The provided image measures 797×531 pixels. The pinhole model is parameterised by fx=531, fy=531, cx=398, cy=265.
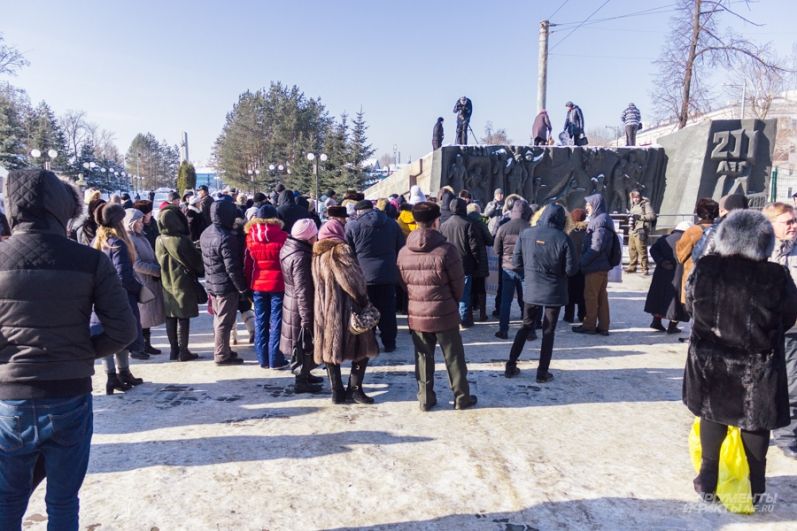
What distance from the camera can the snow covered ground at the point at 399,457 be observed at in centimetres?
288

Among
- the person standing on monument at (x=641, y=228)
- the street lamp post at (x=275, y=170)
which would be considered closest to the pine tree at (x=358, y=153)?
the street lamp post at (x=275, y=170)

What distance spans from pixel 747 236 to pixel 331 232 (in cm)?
286

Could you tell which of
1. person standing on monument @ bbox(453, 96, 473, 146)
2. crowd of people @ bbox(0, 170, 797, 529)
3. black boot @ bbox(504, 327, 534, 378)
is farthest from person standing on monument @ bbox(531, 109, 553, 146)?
black boot @ bbox(504, 327, 534, 378)

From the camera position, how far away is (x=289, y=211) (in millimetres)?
7738

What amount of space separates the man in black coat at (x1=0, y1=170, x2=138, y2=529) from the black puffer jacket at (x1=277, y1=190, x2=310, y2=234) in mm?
5460

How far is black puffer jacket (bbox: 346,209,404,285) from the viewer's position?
584 cm

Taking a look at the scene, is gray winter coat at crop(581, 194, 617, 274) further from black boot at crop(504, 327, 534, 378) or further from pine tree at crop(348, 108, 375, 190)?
pine tree at crop(348, 108, 375, 190)

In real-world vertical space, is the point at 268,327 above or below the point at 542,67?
below

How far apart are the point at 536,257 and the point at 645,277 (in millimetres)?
7671

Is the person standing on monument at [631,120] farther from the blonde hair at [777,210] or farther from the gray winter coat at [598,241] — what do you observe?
the blonde hair at [777,210]

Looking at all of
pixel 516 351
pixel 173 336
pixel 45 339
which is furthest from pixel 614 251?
pixel 45 339

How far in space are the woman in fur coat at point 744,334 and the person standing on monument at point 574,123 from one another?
629 inches

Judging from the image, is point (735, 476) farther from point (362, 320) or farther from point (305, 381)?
point (305, 381)

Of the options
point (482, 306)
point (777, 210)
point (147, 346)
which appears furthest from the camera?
point (482, 306)
